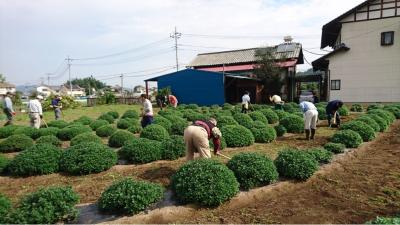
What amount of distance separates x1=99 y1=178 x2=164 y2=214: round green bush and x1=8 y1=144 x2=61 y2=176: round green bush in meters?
2.55

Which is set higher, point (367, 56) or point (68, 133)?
point (367, 56)

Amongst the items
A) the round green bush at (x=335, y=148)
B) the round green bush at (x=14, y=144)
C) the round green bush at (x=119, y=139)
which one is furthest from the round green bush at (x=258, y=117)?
the round green bush at (x=14, y=144)

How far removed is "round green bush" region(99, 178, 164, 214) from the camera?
437 centimetres

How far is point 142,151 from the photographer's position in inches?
282

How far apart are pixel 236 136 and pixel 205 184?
14.0 ft

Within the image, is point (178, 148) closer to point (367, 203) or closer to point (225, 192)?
point (225, 192)

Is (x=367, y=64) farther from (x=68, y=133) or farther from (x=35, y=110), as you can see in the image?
(x=35, y=110)

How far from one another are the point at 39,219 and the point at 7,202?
1.85ft

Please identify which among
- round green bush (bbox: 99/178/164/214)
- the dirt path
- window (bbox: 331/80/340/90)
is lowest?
the dirt path

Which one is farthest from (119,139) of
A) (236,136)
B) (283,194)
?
(283,194)

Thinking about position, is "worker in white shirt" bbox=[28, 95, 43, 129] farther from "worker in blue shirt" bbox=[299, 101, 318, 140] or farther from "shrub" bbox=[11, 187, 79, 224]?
"worker in blue shirt" bbox=[299, 101, 318, 140]

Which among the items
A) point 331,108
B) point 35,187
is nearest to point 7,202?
point 35,187

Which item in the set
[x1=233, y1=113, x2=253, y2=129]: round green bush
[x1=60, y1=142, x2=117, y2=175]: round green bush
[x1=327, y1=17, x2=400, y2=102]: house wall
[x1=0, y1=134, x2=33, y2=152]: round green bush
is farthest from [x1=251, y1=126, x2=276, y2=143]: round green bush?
[x1=327, y1=17, x2=400, y2=102]: house wall

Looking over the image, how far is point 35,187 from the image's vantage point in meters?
5.79
